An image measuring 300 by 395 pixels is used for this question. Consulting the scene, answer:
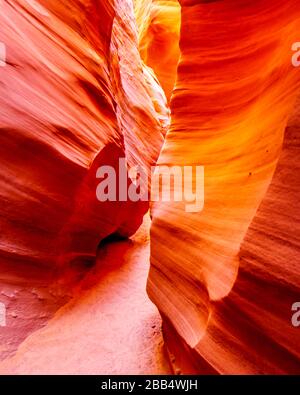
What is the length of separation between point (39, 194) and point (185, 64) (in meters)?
Answer: 2.26

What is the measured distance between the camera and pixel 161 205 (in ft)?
9.96

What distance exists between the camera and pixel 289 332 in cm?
152

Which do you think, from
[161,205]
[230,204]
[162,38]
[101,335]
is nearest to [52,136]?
[161,205]

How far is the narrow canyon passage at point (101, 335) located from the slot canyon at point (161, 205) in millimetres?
19

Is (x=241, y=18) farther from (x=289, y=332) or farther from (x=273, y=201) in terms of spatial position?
(x=289, y=332)

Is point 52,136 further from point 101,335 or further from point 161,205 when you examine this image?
point 101,335

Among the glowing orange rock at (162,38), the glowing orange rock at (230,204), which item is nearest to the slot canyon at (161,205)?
the glowing orange rock at (230,204)

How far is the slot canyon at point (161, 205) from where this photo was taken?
1652mm

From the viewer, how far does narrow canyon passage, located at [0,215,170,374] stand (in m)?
2.88

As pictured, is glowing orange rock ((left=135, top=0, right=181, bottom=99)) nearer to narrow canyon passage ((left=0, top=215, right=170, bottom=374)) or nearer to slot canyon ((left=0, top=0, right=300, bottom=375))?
slot canyon ((left=0, top=0, right=300, bottom=375))

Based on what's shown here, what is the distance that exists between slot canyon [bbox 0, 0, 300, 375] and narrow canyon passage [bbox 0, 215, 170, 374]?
0.02 meters

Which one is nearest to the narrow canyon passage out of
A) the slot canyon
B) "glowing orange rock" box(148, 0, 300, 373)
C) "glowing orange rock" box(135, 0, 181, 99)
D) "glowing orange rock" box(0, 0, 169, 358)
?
the slot canyon

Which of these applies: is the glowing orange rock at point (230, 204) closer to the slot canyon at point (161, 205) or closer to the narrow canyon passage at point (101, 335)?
the slot canyon at point (161, 205)
